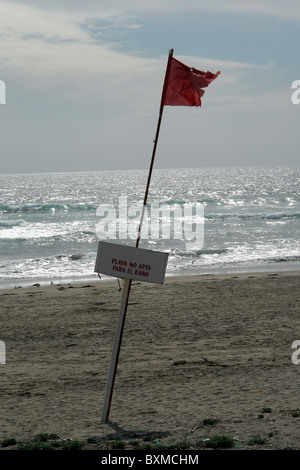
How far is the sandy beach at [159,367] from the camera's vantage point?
259 inches

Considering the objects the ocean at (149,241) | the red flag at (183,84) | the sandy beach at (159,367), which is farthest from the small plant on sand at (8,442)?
the ocean at (149,241)

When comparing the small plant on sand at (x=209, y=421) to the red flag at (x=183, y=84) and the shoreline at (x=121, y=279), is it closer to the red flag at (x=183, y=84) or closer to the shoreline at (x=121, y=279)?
the red flag at (x=183, y=84)

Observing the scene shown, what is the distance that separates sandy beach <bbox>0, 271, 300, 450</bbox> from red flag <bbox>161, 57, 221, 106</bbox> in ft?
11.7

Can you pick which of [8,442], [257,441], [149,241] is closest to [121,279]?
[149,241]

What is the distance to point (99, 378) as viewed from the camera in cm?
877

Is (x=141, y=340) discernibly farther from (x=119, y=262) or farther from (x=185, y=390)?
(x=119, y=262)

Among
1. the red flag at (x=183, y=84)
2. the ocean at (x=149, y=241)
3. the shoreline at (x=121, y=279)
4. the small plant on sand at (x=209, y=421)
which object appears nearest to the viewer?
the small plant on sand at (x=209, y=421)

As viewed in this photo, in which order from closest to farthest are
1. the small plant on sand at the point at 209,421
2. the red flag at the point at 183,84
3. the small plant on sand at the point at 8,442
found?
the small plant on sand at the point at 8,442, the small plant on sand at the point at 209,421, the red flag at the point at 183,84

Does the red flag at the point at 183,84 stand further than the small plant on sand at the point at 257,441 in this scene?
Yes

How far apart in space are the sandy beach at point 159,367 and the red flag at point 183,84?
3559 mm

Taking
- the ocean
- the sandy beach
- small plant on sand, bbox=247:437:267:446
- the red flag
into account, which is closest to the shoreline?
the ocean

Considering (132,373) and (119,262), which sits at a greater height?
(119,262)
